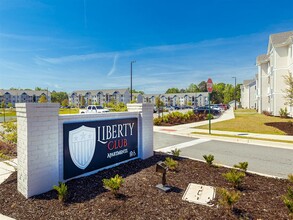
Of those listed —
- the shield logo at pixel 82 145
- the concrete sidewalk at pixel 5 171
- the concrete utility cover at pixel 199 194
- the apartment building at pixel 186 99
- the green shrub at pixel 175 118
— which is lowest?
the concrete sidewalk at pixel 5 171

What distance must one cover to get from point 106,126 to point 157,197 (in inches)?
108

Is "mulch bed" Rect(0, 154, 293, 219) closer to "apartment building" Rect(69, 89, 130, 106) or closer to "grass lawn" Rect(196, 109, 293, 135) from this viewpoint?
"grass lawn" Rect(196, 109, 293, 135)

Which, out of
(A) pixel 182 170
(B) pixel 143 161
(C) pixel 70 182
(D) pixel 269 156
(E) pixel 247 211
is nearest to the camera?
(E) pixel 247 211

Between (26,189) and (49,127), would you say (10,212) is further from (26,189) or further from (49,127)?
(49,127)

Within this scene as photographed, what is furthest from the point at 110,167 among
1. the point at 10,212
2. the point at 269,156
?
the point at 269,156

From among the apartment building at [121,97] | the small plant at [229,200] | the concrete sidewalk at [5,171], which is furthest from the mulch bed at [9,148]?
the apartment building at [121,97]

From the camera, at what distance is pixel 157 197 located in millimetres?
4266

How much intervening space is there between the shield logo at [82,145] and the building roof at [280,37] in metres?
31.0

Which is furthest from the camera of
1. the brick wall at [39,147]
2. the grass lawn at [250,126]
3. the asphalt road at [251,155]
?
the grass lawn at [250,126]

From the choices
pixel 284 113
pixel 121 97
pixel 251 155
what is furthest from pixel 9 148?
pixel 121 97

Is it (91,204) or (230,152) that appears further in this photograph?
(230,152)

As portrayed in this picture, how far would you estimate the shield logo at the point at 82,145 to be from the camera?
5.19 metres

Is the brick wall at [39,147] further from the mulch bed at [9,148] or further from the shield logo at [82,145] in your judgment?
the mulch bed at [9,148]

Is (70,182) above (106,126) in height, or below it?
below
